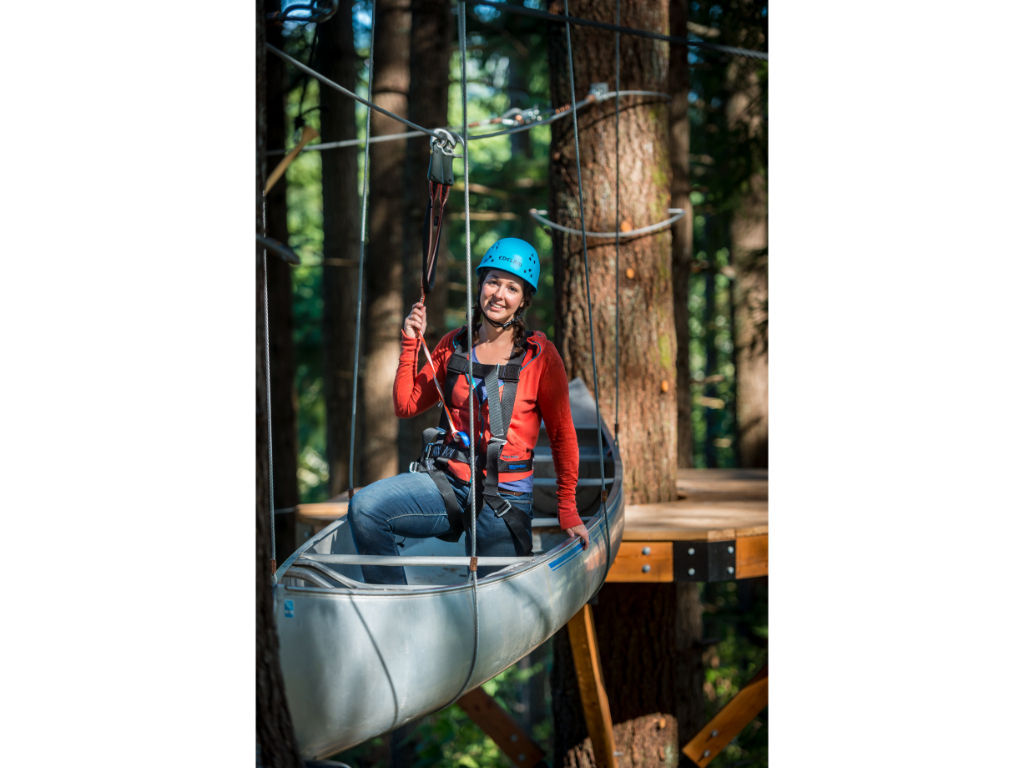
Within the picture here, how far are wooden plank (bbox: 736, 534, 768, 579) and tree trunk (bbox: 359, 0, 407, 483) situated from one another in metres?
2.41

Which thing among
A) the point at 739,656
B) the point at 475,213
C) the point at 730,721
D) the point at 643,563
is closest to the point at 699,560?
the point at 643,563

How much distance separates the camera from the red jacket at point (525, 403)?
7.91 ft

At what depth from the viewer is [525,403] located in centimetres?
250

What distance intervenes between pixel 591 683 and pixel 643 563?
59 cm

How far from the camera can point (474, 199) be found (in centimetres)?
744

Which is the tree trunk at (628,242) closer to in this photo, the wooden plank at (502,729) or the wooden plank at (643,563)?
the wooden plank at (643,563)

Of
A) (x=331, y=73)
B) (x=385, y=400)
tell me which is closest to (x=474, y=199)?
(x=385, y=400)

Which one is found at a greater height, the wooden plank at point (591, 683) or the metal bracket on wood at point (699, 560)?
the metal bracket on wood at point (699, 560)

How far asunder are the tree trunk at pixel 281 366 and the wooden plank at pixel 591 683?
68.5 inches

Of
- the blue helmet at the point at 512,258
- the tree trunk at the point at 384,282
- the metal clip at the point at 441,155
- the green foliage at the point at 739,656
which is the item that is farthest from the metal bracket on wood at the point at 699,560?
the green foliage at the point at 739,656

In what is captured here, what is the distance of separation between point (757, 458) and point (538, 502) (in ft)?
8.28

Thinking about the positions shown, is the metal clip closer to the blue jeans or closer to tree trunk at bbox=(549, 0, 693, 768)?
the blue jeans

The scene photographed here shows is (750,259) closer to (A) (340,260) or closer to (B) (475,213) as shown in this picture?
(B) (475,213)
